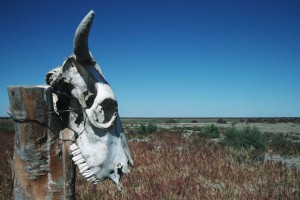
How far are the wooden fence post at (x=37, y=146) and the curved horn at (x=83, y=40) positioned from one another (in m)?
0.38

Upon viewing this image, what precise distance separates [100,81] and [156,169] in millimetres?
5846

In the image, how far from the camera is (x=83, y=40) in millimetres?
1706

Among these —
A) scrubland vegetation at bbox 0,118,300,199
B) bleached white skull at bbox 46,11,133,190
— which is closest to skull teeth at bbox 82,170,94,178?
bleached white skull at bbox 46,11,133,190

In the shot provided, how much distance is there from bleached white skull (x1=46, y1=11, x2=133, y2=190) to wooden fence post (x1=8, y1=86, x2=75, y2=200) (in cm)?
13

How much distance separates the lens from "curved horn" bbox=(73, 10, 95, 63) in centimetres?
160

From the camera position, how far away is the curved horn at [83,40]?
160 centimetres

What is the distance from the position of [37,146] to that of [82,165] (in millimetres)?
357

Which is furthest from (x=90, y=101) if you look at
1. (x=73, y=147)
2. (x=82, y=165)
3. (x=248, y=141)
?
(x=248, y=141)

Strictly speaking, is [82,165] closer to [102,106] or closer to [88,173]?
[88,173]

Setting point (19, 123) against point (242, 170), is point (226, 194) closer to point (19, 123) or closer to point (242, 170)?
point (242, 170)

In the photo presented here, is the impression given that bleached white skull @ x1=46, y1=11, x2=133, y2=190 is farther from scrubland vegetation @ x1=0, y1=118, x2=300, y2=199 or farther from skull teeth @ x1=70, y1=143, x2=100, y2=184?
scrubland vegetation @ x1=0, y1=118, x2=300, y2=199

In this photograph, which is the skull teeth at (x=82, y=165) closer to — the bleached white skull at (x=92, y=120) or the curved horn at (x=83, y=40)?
the bleached white skull at (x=92, y=120)

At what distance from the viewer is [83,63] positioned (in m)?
1.97

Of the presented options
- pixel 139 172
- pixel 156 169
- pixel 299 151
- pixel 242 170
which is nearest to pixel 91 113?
pixel 139 172
